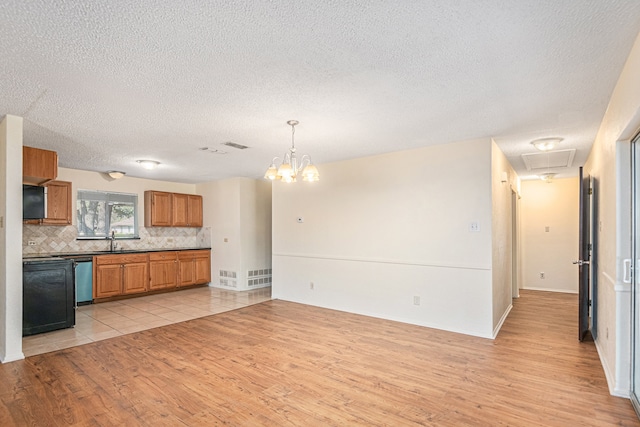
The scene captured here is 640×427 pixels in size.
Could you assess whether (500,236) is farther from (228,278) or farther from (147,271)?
(147,271)

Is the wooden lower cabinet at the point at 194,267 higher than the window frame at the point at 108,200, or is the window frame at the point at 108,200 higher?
the window frame at the point at 108,200

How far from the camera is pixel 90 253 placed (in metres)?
6.18

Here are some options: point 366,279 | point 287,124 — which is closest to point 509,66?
point 287,124

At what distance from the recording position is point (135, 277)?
6387mm

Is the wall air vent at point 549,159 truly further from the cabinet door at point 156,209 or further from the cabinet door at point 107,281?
the cabinet door at point 107,281

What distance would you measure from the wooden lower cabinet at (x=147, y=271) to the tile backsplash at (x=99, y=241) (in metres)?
0.61

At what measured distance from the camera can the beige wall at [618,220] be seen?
2.19 m

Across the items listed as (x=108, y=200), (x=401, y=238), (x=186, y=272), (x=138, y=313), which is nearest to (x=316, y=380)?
(x=401, y=238)

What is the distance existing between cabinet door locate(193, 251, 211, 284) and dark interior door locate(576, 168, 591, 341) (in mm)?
6699

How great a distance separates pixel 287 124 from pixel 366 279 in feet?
8.74

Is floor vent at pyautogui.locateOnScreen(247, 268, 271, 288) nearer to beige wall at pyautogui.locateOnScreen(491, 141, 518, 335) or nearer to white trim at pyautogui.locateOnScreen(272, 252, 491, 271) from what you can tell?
white trim at pyautogui.locateOnScreen(272, 252, 491, 271)

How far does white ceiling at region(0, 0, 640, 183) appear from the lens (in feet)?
5.55

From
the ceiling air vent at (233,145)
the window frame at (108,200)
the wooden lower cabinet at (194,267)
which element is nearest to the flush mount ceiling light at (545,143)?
the ceiling air vent at (233,145)

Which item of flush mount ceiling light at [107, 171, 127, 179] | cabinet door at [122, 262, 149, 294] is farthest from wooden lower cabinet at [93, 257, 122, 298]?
flush mount ceiling light at [107, 171, 127, 179]
